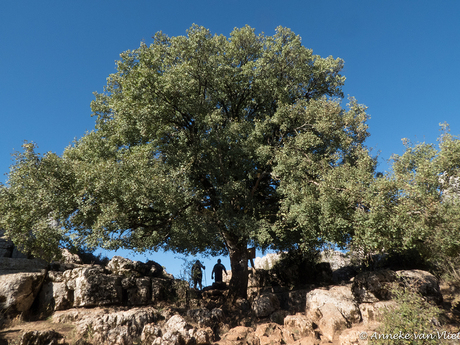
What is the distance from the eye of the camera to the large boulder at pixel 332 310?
45.3ft

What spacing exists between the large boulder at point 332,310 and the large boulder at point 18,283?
15.6 metres

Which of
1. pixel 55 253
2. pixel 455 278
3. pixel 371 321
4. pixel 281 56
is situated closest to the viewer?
pixel 371 321

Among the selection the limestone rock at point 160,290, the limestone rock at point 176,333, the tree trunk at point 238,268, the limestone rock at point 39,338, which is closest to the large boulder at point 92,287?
the limestone rock at point 160,290

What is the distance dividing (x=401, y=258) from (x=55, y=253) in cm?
2325

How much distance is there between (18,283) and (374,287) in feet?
64.7

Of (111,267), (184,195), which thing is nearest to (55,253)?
(111,267)

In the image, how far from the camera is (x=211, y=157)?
65.8 feet

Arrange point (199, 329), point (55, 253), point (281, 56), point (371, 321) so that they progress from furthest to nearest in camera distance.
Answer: point (281, 56), point (55, 253), point (371, 321), point (199, 329)

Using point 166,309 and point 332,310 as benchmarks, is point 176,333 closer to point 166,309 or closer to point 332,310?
point 166,309

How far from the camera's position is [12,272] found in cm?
1614

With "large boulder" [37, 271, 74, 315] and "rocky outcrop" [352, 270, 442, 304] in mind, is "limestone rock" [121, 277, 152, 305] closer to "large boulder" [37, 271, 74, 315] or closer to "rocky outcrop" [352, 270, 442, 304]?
"large boulder" [37, 271, 74, 315]

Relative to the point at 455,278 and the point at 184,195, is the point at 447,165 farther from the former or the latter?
the point at 184,195

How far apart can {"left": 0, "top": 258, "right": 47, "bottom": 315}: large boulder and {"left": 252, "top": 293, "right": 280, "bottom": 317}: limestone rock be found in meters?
13.0

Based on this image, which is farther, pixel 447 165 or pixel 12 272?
pixel 12 272
